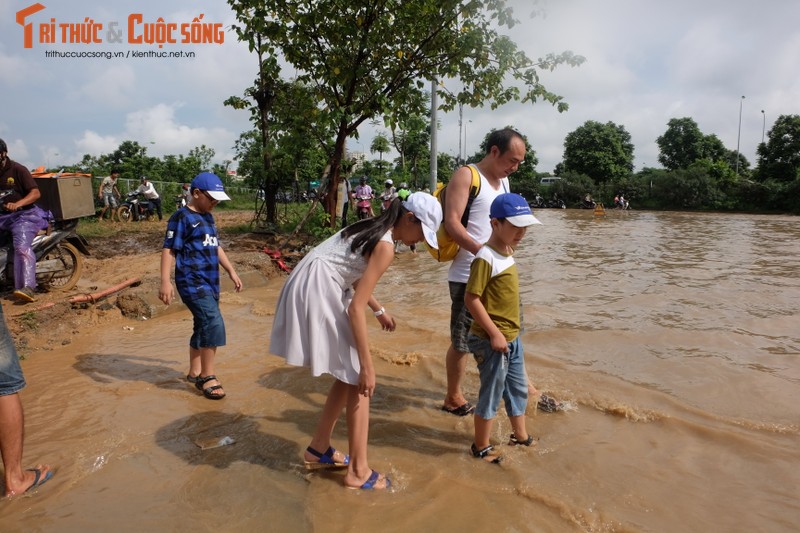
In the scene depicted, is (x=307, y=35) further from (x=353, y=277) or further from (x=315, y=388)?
(x=353, y=277)

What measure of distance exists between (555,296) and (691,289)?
2166mm

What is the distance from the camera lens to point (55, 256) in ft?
23.0

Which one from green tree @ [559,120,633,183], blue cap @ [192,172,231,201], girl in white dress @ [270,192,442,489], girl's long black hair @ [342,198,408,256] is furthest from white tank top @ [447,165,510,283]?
green tree @ [559,120,633,183]

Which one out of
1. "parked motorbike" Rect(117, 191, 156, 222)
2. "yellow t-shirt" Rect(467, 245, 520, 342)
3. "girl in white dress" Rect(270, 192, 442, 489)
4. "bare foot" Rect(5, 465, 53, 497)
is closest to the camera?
"girl in white dress" Rect(270, 192, 442, 489)

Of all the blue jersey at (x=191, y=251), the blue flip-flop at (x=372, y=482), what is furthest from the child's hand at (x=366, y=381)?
the blue jersey at (x=191, y=251)

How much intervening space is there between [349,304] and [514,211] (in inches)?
38.1

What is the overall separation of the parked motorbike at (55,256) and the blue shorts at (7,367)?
4176 millimetres

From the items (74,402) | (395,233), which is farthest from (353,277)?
(74,402)

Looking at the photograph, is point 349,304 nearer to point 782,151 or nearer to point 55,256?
point 55,256

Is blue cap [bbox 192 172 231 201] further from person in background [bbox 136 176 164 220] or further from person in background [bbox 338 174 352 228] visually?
person in background [bbox 136 176 164 220]

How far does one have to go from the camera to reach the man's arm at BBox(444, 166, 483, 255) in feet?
10.2

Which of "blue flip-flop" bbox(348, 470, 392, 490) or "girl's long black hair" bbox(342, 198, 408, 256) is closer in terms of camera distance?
"girl's long black hair" bbox(342, 198, 408, 256)

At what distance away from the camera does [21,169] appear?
219 inches

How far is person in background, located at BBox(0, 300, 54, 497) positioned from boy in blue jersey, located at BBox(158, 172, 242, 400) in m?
1.32
